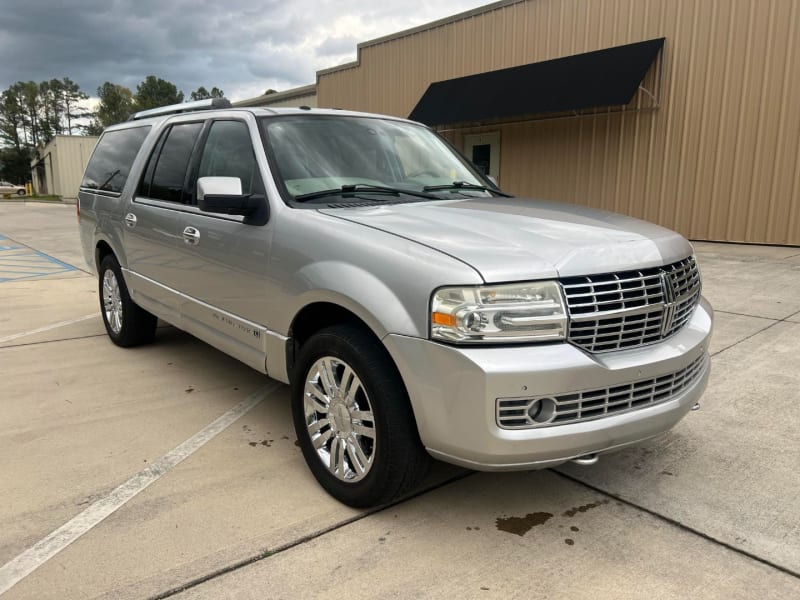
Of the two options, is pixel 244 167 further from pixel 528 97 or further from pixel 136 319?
pixel 528 97

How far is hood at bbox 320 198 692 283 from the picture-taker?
95.7 inches

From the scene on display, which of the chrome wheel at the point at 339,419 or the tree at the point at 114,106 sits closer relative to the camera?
the chrome wheel at the point at 339,419

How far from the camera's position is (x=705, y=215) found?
11844 mm

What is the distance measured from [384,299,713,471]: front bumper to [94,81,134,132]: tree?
320ft

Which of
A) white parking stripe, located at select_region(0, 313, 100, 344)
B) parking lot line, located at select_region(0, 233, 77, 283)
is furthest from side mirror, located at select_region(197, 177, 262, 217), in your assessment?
parking lot line, located at select_region(0, 233, 77, 283)

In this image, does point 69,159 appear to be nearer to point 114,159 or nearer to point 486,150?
point 486,150

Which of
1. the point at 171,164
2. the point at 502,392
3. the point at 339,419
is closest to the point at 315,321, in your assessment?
the point at 339,419

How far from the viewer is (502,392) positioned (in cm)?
229

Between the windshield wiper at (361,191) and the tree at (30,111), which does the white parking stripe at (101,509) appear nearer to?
the windshield wiper at (361,191)

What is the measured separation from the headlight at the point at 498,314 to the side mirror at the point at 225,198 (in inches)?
53.7

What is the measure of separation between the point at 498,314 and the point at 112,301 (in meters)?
4.36

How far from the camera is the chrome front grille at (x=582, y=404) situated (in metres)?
Result: 2.33

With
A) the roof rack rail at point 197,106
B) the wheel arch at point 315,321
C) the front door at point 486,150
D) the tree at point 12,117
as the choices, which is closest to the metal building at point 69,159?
the front door at point 486,150

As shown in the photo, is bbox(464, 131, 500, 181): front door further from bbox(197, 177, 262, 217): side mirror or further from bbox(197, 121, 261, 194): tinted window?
bbox(197, 177, 262, 217): side mirror
